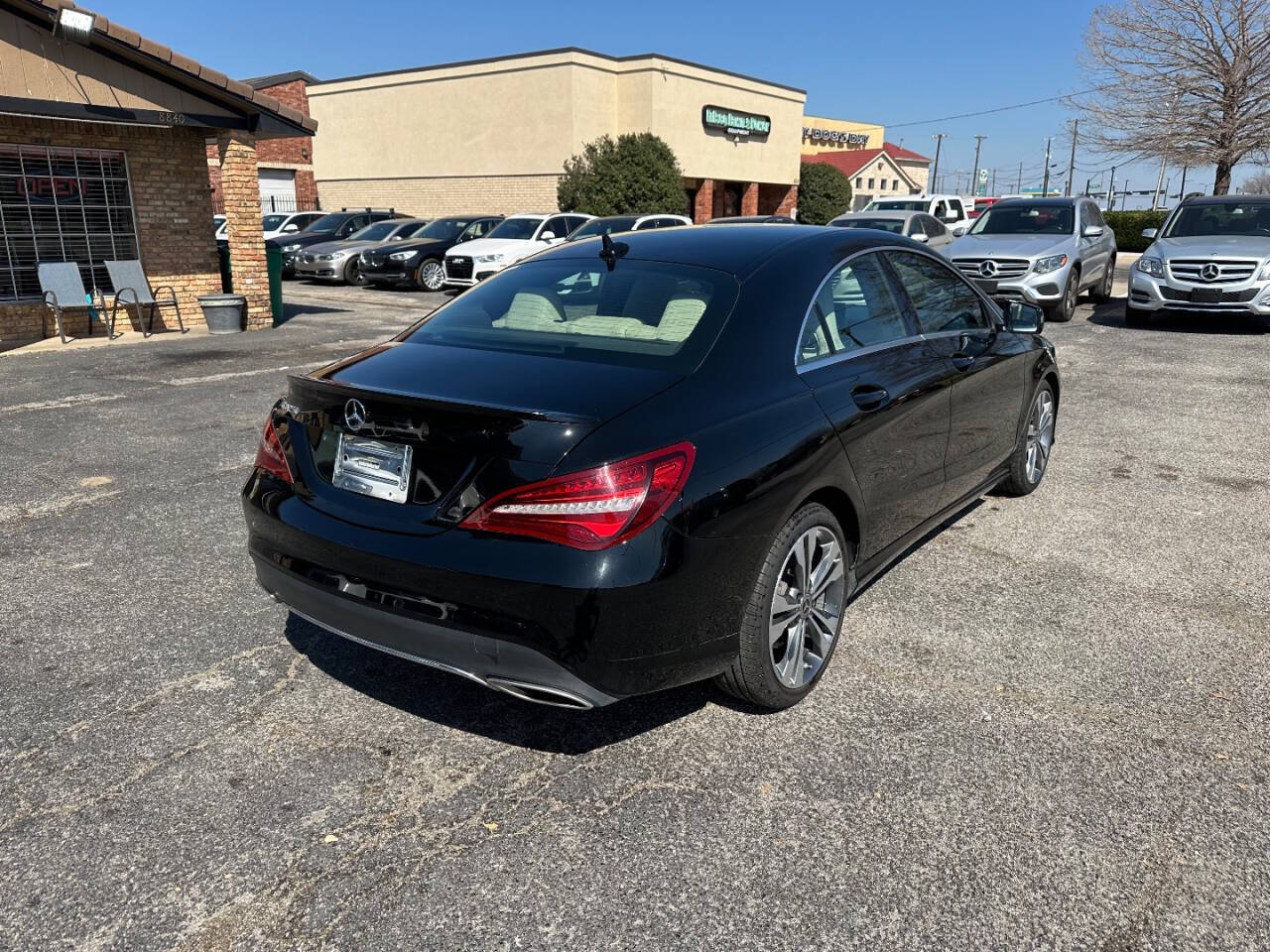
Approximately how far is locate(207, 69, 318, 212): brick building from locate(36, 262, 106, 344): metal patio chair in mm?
26255

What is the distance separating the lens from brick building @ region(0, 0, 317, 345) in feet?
36.9

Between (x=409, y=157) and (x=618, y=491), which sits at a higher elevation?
(x=409, y=157)

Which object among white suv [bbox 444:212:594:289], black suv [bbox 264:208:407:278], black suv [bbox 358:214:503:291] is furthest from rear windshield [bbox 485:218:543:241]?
black suv [bbox 264:208:407:278]

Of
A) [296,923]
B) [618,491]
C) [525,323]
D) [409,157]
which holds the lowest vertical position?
[296,923]

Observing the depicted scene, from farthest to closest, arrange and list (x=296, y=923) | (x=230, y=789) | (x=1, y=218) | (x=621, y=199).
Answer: (x=621, y=199) → (x=1, y=218) → (x=230, y=789) → (x=296, y=923)

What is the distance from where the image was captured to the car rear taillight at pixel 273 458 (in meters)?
3.23

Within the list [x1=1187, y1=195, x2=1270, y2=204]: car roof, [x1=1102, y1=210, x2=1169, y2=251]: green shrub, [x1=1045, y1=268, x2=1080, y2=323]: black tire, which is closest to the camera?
[x1=1187, y1=195, x2=1270, y2=204]: car roof

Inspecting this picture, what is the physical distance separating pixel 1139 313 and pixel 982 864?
1288 cm

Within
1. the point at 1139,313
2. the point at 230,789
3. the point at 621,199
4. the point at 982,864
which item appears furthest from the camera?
the point at 621,199

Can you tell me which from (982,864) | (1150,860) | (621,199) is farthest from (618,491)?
(621,199)

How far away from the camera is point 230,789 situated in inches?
115

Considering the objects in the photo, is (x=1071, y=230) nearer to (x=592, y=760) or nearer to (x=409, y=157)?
(x=592, y=760)

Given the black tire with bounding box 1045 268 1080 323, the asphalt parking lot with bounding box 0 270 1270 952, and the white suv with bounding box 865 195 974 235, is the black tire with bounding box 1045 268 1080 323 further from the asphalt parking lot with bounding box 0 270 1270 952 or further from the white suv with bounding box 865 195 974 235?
the asphalt parking lot with bounding box 0 270 1270 952

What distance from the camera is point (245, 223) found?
13.6 metres
